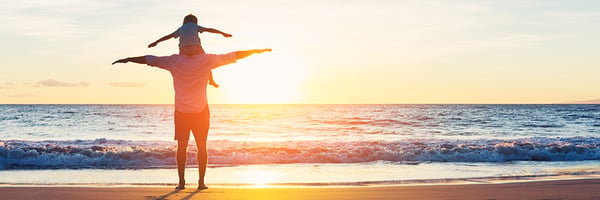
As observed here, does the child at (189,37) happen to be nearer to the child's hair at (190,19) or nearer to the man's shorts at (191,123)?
the child's hair at (190,19)

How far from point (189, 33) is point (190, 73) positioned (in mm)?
380

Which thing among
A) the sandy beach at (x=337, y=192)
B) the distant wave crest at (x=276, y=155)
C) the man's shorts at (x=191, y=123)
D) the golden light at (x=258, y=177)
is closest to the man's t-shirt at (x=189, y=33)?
the man's shorts at (x=191, y=123)

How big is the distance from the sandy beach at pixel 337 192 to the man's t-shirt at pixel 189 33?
4.88 ft

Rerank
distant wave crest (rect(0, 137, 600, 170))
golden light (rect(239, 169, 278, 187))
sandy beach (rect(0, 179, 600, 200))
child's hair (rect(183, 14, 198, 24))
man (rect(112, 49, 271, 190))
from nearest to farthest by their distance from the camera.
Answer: man (rect(112, 49, 271, 190)), child's hair (rect(183, 14, 198, 24)), sandy beach (rect(0, 179, 600, 200)), golden light (rect(239, 169, 278, 187)), distant wave crest (rect(0, 137, 600, 170))

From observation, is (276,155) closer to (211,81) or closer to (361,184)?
(361,184)

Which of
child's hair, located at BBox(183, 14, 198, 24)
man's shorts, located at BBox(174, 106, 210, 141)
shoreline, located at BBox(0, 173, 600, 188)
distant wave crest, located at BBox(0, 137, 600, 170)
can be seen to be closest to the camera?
child's hair, located at BBox(183, 14, 198, 24)

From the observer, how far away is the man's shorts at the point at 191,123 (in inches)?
249

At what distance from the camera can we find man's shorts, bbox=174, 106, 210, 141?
6.33 metres

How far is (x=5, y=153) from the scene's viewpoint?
13820mm

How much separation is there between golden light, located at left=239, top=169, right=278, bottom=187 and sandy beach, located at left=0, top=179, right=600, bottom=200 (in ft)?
4.98

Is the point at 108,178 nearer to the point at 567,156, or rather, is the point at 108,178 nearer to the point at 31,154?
the point at 31,154

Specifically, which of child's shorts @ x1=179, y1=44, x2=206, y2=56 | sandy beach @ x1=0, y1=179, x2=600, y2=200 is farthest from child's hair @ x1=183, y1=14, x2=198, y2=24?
sandy beach @ x1=0, y1=179, x2=600, y2=200

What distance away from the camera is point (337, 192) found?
7.28m

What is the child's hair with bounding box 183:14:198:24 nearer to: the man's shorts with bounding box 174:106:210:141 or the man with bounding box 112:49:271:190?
the man with bounding box 112:49:271:190
